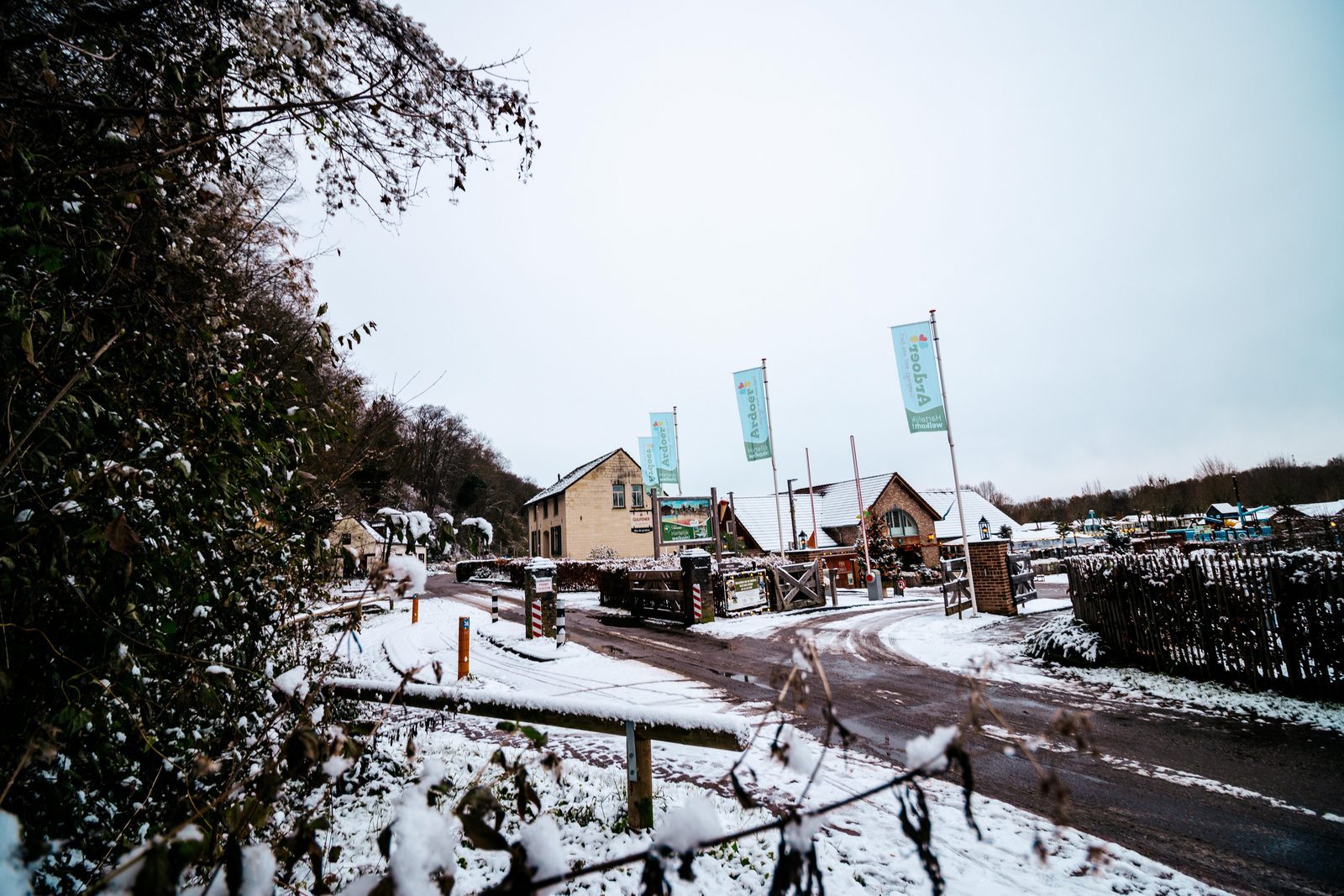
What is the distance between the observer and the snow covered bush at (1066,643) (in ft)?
28.1

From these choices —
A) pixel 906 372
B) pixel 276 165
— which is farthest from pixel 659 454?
pixel 276 165

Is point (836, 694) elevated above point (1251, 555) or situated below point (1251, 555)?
below

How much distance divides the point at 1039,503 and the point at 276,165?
91208 millimetres

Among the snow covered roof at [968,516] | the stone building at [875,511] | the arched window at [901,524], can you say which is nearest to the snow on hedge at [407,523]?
the stone building at [875,511]

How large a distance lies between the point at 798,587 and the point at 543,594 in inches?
346

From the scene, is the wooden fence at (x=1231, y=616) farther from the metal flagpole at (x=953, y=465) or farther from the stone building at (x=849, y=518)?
the stone building at (x=849, y=518)

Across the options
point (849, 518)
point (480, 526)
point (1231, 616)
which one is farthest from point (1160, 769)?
point (849, 518)

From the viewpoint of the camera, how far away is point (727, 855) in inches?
141

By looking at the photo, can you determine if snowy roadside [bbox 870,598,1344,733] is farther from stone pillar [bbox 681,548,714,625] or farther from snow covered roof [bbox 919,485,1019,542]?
snow covered roof [bbox 919,485,1019,542]

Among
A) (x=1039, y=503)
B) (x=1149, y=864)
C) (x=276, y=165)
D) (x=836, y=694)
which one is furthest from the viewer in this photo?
(x=1039, y=503)

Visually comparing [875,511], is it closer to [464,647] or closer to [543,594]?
[543,594]

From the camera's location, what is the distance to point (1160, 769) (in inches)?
197

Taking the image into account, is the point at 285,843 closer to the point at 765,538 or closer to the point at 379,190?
the point at 379,190

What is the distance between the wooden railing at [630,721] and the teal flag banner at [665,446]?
2144cm
